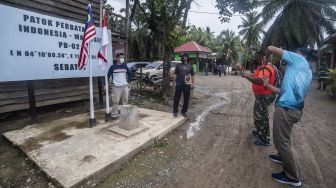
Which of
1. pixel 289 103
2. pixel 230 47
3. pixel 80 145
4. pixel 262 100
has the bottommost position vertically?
pixel 80 145

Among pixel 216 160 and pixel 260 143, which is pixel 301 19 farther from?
pixel 216 160

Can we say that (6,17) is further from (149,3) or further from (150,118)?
(149,3)

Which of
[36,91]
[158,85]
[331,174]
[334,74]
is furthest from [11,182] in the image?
[334,74]

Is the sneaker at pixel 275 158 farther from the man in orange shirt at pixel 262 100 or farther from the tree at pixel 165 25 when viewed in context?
the tree at pixel 165 25

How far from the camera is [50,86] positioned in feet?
21.1

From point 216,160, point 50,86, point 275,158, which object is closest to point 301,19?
point 275,158

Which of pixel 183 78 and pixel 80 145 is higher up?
pixel 183 78

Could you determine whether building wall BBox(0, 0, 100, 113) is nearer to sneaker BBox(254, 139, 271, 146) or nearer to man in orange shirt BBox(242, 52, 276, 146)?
man in orange shirt BBox(242, 52, 276, 146)

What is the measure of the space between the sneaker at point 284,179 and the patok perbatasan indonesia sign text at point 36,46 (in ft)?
17.5

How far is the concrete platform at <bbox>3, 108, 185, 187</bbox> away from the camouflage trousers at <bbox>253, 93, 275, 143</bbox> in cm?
206

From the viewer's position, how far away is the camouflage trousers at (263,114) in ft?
15.2

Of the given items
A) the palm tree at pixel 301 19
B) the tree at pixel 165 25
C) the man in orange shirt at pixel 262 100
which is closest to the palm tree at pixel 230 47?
the palm tree at pixel 301 19

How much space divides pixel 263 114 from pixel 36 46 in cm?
530

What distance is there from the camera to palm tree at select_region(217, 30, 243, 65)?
35.6m
